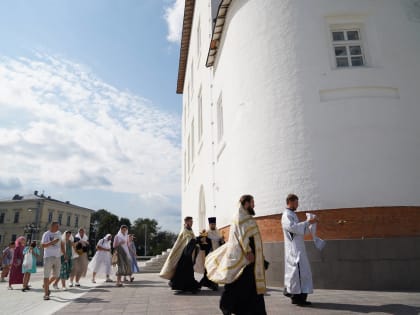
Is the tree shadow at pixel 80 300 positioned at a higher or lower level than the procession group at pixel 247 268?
lower

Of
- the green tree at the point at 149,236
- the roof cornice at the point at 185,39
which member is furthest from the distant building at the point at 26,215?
the roof cornice at the point at 185,39

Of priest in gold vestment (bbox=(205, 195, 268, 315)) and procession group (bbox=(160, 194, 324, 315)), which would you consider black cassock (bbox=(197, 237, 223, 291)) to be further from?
priest in gold vestment (bbox=(205, 195, 268, 315))

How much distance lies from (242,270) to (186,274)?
434cm

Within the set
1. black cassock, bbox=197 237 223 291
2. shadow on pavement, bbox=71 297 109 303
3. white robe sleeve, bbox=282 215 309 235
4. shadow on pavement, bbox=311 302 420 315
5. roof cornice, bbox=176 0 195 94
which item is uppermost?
roof cornice, bbox=176 0 195 94

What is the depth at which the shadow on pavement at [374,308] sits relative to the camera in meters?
5.53

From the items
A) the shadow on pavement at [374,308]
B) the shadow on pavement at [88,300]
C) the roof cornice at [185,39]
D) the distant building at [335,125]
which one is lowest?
the shadow on pavement at [374,308]

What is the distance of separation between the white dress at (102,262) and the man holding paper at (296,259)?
8345 millimetres

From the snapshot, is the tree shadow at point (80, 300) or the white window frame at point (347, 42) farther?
the white window frame at point (347, 42)

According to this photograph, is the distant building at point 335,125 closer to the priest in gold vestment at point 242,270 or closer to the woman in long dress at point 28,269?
the priest in gold vestment at point 242,270

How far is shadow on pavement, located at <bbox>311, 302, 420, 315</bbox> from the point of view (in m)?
5.53

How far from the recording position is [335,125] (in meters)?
9.28

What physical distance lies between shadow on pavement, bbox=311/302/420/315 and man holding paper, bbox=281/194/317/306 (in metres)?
0.34

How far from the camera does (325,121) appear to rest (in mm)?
9398

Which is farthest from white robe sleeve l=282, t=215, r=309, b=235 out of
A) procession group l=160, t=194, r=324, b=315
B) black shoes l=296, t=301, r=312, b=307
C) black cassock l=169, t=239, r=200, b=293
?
black cassock l=169, t=239, r=200, b=293
